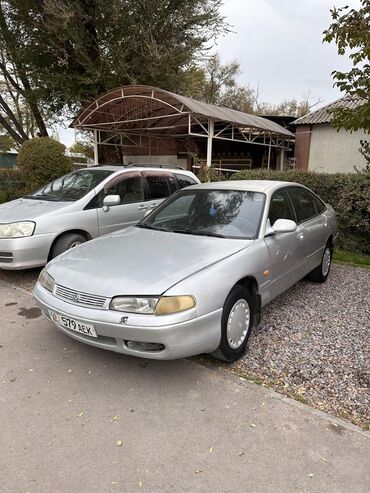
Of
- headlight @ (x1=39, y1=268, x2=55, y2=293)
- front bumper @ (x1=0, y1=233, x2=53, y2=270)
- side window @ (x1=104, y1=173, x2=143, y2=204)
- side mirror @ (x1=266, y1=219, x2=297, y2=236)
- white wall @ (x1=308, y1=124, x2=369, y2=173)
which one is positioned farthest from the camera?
white wall @ (x1=308, y1=124, x2=369, y2=173)

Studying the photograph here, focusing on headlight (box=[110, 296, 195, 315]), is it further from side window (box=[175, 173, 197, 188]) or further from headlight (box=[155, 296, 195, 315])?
side window (box=[175, 173, 197, 188])

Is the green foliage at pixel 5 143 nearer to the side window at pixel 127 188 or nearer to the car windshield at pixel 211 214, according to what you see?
the side window at pixel 127 188

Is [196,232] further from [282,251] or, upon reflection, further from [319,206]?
[319,206]

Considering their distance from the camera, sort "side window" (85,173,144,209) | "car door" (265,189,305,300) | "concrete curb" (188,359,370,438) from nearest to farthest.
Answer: "concrete curb" (188,359,370,438)
"car door" (265,189,305,300)
"side window" (85,173,144,209)

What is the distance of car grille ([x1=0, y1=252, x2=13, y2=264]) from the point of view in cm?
514

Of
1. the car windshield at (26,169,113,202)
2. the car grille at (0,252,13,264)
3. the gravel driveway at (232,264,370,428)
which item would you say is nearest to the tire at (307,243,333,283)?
the gravel driveway at (232,264,370,428)

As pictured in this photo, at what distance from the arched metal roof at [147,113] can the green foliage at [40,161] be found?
2300 mm

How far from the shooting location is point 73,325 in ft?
10.1

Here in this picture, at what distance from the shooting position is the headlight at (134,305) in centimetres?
284

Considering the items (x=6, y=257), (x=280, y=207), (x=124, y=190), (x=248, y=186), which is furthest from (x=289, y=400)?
(x=124, y=190)

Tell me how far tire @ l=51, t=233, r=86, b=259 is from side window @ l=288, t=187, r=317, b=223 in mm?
3093

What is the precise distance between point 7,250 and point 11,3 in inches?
485

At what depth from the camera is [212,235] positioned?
386 centimetres

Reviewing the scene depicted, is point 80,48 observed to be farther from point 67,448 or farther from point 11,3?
point 67,448
